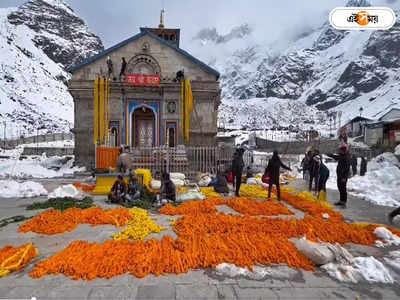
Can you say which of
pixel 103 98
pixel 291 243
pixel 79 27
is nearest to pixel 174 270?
pixel 291 243

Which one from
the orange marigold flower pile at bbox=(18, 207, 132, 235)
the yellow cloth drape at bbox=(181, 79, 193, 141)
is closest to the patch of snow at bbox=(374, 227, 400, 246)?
the orange marigold flower pile at bbox=(18, 207, 132, 235)

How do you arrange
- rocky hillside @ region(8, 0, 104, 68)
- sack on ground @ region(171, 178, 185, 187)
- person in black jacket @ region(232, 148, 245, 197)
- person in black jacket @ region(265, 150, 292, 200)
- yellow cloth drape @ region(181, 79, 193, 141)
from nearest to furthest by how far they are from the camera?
person in black jacket @ region(265, 150, 292, 200) < person in black jacket @ region(232, 148, 245, 197) < sack on ground @ region(171, 178, 185, 187) < yellow cloth drape @ region(181, 79, 193, 141) < rocky hillside @ region(8, 0, 104, 68)

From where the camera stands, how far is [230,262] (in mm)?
3746

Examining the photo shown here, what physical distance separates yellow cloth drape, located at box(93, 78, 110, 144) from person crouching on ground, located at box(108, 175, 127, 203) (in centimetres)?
947

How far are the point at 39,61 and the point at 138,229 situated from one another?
128m

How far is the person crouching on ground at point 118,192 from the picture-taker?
7.78 metres

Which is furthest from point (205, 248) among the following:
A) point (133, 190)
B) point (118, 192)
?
point (118, 192)

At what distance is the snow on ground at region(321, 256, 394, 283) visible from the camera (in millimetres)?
3381

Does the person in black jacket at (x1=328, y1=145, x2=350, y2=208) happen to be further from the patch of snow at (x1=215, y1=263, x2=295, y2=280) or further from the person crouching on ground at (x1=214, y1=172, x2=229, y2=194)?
the patch of snow at (x1=215, y1=263, x2=295, y2=280)

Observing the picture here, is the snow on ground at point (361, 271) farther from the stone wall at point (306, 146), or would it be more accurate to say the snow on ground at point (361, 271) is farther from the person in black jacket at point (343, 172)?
the stone wall at point (306, 146)

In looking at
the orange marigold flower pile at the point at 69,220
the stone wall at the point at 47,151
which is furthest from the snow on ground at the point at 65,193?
the stone wall at the point at 47,151

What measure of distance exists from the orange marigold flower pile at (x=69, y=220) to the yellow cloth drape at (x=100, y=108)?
11.0m

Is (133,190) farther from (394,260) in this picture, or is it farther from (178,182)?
(394,260)

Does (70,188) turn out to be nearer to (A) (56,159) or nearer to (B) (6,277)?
(B) (6,277)
